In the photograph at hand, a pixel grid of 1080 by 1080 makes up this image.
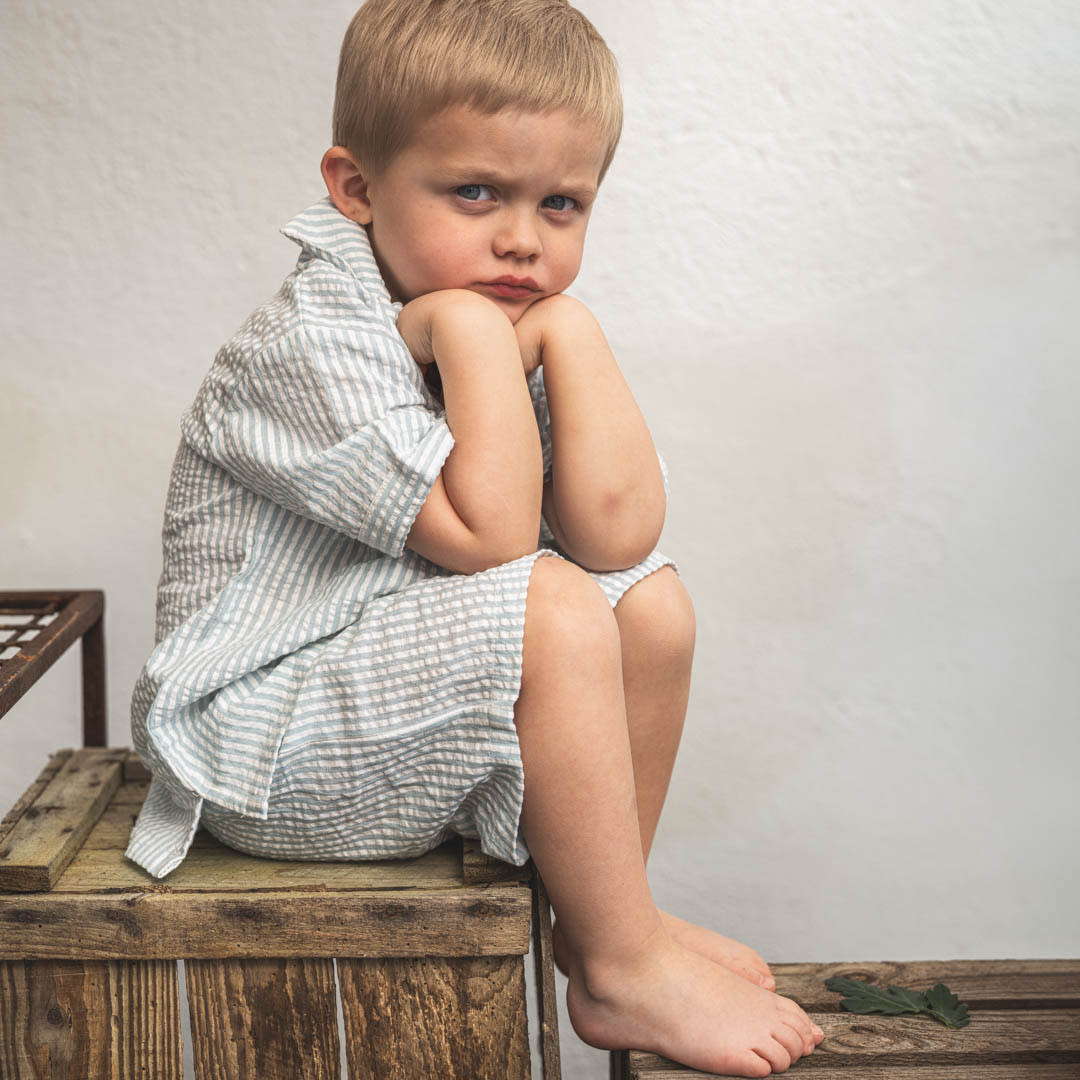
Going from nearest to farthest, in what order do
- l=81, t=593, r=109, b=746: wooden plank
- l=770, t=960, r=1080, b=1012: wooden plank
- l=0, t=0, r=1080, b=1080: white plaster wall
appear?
l=770, t=960, r=1080, b=1012: wooden plank, l=81, t=593, r=109, b=746: wooden plank, l=0, t=0, r=1080, b=1080: white plaster wall

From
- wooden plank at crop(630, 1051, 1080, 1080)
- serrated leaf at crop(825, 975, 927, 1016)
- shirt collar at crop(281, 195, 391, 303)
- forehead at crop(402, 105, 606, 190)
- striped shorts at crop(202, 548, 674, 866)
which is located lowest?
serrated leaf at crop(825, 975, 927, 1016)

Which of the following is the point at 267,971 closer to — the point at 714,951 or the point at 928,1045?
the point at 714,951

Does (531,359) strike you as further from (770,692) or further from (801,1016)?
(770,692)

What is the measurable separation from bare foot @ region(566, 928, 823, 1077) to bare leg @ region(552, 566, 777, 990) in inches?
3.3

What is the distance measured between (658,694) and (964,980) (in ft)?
1.30

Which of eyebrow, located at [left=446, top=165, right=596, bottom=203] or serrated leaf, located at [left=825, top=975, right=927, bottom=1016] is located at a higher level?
eyebrow, located at [left=446, top=165, right=596, bottom=203]

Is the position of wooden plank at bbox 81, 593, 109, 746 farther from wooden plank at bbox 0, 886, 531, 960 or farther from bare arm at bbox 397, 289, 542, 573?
bare arm at bbox 397, 289, 542, 573

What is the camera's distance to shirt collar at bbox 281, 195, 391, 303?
0.97m

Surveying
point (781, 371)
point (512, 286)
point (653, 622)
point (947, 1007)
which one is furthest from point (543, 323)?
point (781, 371)

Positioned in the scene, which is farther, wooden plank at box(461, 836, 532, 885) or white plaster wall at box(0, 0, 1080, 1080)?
white plaster wall at box(0, 0, 1080, 1080)

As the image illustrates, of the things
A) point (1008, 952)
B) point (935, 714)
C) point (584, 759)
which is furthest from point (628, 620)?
point (1008, 952)

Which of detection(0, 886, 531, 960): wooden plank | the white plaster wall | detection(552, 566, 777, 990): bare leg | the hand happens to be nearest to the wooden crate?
detection(0, 886, 531, 960): wooden plank

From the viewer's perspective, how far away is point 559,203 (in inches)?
38.6

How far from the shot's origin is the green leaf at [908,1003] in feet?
3.34
